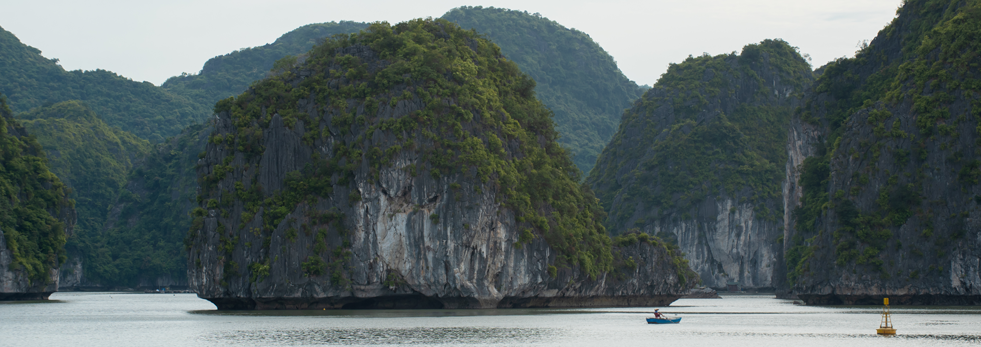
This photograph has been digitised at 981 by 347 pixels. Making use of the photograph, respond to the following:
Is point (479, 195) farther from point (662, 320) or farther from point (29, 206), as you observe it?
point (29, 206)

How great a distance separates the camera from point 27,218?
80.5 m

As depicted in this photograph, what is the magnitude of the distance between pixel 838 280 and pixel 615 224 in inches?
2609

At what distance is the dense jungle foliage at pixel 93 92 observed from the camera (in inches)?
7352

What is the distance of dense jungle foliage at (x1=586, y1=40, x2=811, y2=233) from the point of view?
13338 centimetres

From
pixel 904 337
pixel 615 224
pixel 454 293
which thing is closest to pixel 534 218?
pixel 454 293

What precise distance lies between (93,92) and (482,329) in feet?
543

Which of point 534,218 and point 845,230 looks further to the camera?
point 845,230

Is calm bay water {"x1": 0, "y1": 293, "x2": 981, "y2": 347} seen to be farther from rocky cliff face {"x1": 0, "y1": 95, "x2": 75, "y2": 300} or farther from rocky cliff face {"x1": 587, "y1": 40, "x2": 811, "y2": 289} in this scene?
rocky cliff face {"x1": 587, "y1": 40, "x2": 811, "y2": 289}

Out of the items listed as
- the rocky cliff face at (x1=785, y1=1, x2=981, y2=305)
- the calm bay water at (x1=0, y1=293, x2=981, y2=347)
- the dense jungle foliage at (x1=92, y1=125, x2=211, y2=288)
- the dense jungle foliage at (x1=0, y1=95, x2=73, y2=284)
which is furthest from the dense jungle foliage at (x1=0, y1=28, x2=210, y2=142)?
the rocky cliff face at (x1=785, y1=1, x2=981, y2=305)

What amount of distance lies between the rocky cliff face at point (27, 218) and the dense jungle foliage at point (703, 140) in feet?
247

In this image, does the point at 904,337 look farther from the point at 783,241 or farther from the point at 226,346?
the point at 783,241

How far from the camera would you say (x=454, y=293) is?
63.8 metres

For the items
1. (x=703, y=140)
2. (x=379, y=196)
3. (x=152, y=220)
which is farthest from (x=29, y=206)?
(x=703, y=140)

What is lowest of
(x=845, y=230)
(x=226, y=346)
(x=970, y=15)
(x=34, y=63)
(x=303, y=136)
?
(x=226, y=346)
